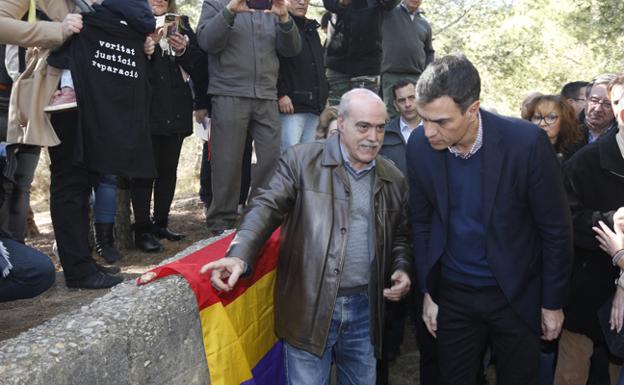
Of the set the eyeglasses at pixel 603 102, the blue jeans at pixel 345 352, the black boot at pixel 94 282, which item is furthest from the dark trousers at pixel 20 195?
the eyeglasses at pixel 603 102

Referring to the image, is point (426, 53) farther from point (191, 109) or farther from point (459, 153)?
point (459, 153)

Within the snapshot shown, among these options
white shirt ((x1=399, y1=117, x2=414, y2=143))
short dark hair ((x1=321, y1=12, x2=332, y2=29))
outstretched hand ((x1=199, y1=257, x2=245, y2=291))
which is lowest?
outstretched hand ((x1=199, y1=257, x2=245, y2=291))

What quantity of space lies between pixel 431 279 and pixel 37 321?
216 cm

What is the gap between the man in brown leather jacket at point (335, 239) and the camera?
334 cm

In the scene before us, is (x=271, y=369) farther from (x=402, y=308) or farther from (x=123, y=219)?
(x=123, y=219)

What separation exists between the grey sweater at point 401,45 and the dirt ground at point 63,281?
250cm

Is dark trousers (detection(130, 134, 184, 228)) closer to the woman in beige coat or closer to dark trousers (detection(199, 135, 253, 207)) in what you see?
dark trousers (detection(199, 135, 253, 207))

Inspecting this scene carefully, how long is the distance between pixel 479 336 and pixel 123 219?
329 cm

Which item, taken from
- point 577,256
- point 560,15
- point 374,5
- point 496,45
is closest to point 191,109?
point 374,5

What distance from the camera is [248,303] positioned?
3.55m

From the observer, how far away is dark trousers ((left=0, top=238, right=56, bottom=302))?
10.2 feet

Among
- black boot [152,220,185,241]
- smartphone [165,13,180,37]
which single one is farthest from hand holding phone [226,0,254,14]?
black boot [152,220,185,241]

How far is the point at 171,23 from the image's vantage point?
5.09 meters

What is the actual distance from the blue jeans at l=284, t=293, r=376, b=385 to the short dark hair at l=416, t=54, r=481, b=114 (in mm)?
1176
